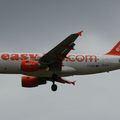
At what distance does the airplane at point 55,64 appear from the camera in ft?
295

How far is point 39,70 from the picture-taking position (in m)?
90.6

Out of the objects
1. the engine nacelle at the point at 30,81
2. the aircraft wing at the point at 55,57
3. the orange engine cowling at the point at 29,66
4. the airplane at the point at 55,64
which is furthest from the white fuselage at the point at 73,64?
the engine nacelle at the point at 30,81

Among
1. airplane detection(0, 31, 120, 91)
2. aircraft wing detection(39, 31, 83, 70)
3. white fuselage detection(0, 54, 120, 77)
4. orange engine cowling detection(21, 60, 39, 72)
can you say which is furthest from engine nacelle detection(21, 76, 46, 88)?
orange engine cowling detection(21, 60, 39, 72)

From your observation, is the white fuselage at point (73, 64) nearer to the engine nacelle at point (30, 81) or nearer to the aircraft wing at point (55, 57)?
the aircraft wing at point (55, 57)

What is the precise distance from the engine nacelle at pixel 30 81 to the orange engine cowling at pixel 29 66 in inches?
260

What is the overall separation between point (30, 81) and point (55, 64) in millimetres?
6550

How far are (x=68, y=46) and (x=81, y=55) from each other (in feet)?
19.3

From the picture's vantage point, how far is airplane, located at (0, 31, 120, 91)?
8991 cm

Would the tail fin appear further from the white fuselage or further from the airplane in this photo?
the white fuselage

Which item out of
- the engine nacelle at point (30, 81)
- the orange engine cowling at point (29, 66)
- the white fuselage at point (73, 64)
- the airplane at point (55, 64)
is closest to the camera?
the orange engine cowling at point (29, 66)

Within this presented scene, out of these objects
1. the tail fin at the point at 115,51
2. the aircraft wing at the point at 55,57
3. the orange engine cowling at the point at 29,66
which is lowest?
the orange engine cowling at the point at 29,66

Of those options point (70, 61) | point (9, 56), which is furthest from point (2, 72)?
point (70, 61)

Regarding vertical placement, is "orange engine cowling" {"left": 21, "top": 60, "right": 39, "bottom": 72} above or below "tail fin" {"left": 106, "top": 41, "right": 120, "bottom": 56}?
below

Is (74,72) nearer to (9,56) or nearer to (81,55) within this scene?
(81,55)
